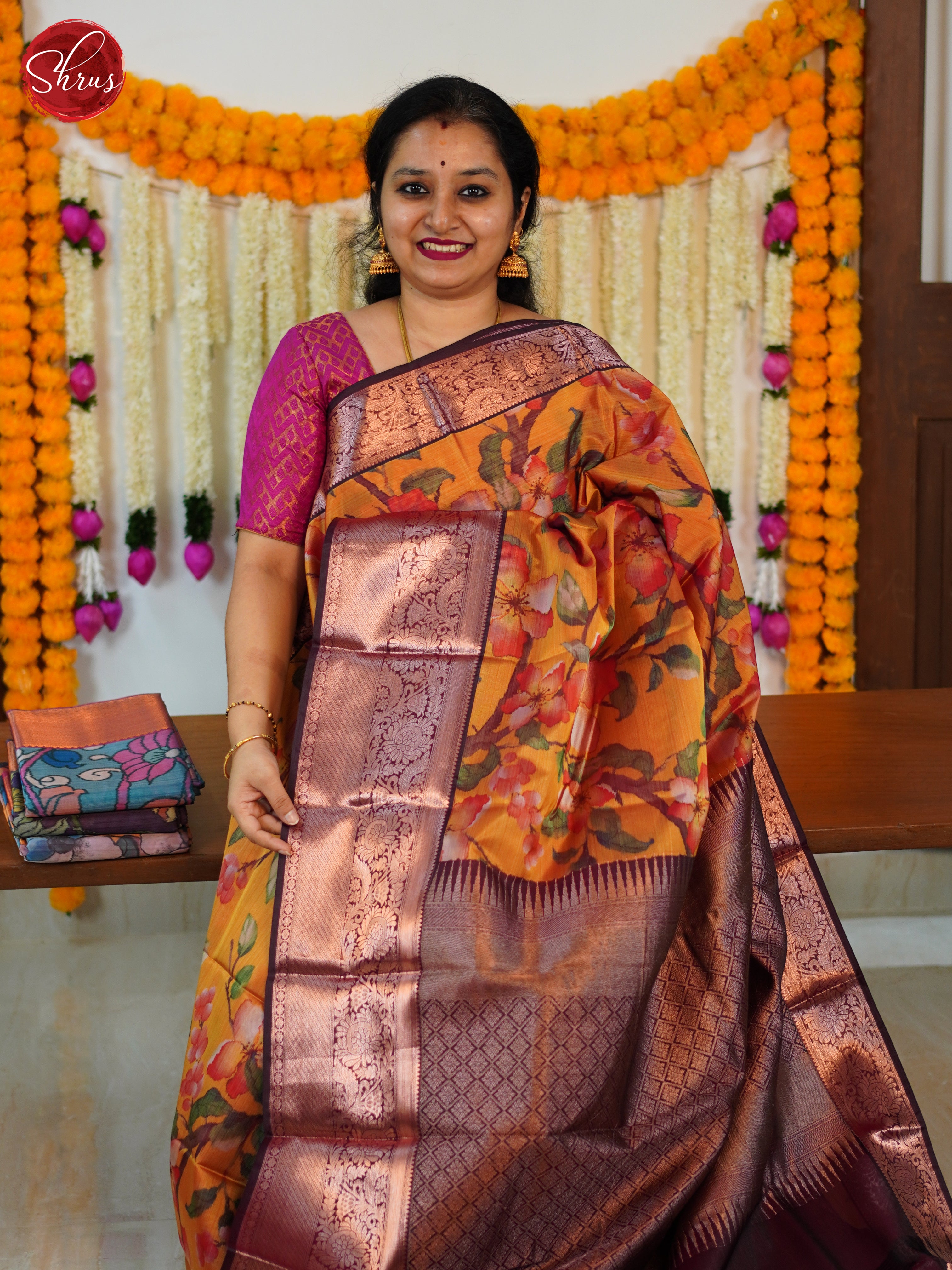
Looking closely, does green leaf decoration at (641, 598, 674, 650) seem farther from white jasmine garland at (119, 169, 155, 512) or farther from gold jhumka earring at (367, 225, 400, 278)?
white jasmine garland at (119, 169, 155, 512)

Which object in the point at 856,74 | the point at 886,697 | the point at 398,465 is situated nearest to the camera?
the point at 398,465

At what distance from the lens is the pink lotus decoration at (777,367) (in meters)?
2.68

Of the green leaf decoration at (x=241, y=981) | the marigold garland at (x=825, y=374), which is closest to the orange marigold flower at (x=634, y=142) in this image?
the marigold garland at (x=825, y=374)

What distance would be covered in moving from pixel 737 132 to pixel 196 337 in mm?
1275

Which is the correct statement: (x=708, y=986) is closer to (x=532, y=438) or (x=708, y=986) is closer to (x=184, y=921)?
(x=532, y=438)

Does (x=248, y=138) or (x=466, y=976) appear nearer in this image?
(x=466, y=976)

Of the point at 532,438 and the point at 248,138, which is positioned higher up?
the point at 248,138

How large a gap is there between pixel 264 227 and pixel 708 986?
6.11ft

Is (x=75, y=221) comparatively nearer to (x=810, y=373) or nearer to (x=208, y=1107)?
(x=810, y=373)

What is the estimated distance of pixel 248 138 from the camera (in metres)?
2.47

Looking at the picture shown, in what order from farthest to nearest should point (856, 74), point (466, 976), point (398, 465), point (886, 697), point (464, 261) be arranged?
point (856, 74) < point (886, 697) < point (464, 261) < point (398, 465) < point (466, 976)

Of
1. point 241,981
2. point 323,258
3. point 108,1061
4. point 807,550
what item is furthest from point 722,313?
point 108,1061

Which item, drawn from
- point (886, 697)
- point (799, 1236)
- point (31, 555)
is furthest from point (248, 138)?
point (799, 1236)

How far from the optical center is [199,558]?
258cm
